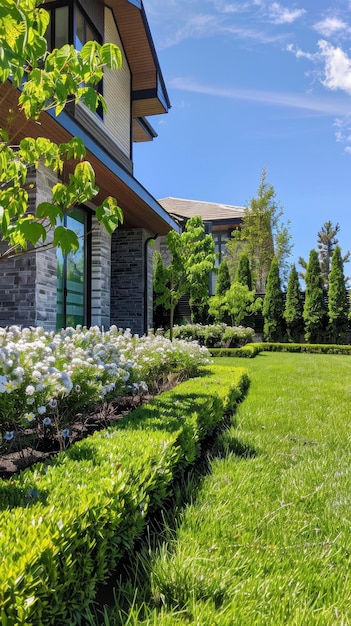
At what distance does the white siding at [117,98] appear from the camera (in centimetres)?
867

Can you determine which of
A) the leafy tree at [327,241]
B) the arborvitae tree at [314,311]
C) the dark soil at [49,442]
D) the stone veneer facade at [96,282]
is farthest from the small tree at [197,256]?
the leafy tree at [327,241]

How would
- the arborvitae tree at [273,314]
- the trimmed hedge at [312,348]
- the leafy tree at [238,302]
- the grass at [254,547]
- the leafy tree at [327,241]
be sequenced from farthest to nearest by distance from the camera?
1. the leafy tree at [327,241]
2. the arborvitae tree at [273,314]
3. the leafy tree at [238,302]
4. the trimmed hedge at [312,348]
5. the grass at [254,547]

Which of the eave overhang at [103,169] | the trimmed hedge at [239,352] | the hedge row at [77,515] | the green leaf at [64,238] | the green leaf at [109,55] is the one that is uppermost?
the eave overhang at [103,169]

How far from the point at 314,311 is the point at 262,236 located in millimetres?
9023

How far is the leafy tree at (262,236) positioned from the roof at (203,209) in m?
1.29

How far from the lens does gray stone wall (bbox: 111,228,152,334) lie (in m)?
10.7

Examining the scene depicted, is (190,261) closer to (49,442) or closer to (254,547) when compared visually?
(49,442)

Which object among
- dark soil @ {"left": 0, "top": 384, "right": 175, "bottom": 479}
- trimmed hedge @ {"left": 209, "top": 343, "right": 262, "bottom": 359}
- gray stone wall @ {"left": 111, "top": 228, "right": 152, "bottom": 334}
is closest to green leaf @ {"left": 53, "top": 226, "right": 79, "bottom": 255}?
dark soil @ {"left": 0, "top": 384, "right": 175, "bottom": 479}

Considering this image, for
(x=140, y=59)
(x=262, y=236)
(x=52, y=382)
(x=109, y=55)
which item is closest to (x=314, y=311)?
(x=262, y=236)

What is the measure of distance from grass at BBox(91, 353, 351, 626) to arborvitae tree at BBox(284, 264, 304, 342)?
620 inches

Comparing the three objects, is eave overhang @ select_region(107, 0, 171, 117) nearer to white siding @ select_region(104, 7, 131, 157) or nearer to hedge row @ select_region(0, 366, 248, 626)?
white siding @ select_region(104, 7, 131, 157)

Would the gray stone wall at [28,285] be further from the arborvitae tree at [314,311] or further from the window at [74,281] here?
the arborvitae tree at [314,311]

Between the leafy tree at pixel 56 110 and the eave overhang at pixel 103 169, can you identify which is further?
the eave overhang at pixel 103 169

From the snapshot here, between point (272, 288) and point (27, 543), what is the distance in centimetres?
1872
